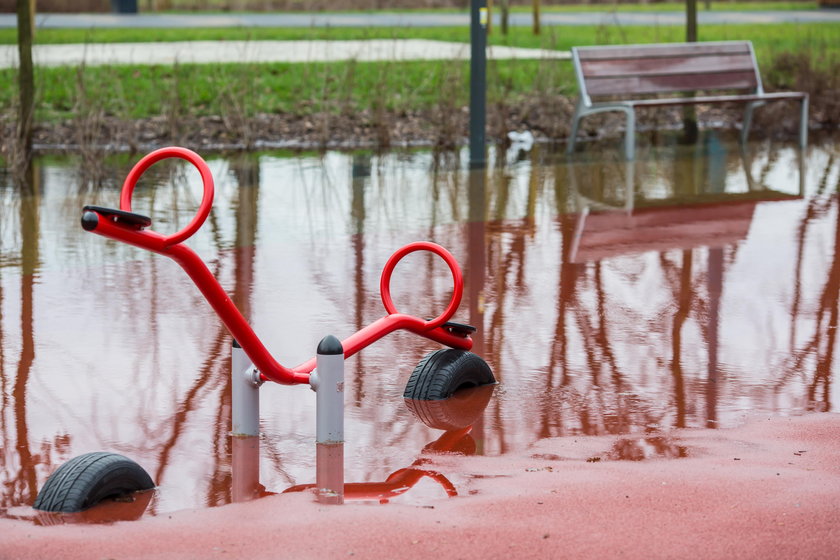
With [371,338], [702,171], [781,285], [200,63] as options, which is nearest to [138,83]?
[200,63]

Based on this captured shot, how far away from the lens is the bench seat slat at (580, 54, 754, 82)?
42.4ft

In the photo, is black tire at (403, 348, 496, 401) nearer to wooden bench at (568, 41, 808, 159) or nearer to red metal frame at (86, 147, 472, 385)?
red metal frame at (86, 147, 472, 385)

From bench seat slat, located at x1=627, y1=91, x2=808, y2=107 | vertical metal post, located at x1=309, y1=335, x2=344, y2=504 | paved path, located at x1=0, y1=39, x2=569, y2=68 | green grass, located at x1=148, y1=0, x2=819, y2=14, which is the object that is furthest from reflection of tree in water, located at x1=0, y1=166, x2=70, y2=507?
green grass, located at x1=148, y1=0, x2=819, y2=14

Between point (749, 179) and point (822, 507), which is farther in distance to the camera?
point (749, 179)

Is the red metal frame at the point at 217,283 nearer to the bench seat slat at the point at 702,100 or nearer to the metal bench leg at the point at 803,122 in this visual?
the bench seat slat at the point at 702,100

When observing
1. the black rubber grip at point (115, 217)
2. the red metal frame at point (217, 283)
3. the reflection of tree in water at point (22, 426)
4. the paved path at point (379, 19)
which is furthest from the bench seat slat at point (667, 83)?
the paved path at point (379, 19)

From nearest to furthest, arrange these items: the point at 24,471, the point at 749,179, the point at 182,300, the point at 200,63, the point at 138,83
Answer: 1. the point at 24,471
2. the point at 182,300
3. the point at 749,179
4. the point at 138,83
5. the point at 200,63

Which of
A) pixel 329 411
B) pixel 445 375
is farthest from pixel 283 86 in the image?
pixel 329 411

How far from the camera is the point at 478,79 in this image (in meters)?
11.7

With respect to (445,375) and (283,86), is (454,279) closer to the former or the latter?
(445,375)

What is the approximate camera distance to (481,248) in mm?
8609

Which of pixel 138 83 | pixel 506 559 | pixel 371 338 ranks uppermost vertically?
pixel 138 83

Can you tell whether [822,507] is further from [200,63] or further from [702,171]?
[200,63]

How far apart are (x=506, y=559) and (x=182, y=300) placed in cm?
384
